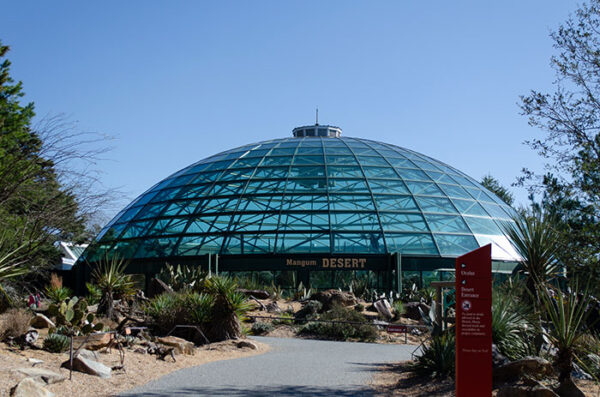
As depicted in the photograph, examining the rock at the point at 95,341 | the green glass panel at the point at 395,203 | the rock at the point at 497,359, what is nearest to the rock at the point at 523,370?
the rock at the point at 497,359

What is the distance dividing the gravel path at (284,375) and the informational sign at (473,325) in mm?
2662

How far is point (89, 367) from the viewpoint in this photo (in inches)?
459

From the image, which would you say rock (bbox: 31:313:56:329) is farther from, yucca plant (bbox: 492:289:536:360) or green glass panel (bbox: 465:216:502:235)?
green glass panel (bbox: 465:216:502:235)

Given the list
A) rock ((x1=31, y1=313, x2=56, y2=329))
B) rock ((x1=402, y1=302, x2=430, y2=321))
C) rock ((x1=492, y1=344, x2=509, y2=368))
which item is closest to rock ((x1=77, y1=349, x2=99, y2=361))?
rock ((x1=31, y1=313, x2=56, y2=329))

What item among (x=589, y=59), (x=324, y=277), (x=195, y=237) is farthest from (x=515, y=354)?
(x=195, y=237)

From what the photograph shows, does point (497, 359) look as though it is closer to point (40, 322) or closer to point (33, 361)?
point (33, 361)

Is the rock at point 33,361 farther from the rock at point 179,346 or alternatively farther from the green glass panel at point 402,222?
the green glass panel at point 402,222

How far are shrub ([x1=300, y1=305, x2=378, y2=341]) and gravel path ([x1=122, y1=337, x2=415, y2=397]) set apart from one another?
11.2 feet

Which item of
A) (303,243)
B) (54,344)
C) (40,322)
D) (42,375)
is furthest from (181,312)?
(303,243)

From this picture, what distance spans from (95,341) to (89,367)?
8.87 feet

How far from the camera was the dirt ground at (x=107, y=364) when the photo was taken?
10406 mm

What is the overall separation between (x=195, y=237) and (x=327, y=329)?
1273 centimetres

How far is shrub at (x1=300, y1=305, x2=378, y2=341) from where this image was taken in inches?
845

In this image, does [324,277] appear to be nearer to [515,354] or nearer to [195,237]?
[195,237]
